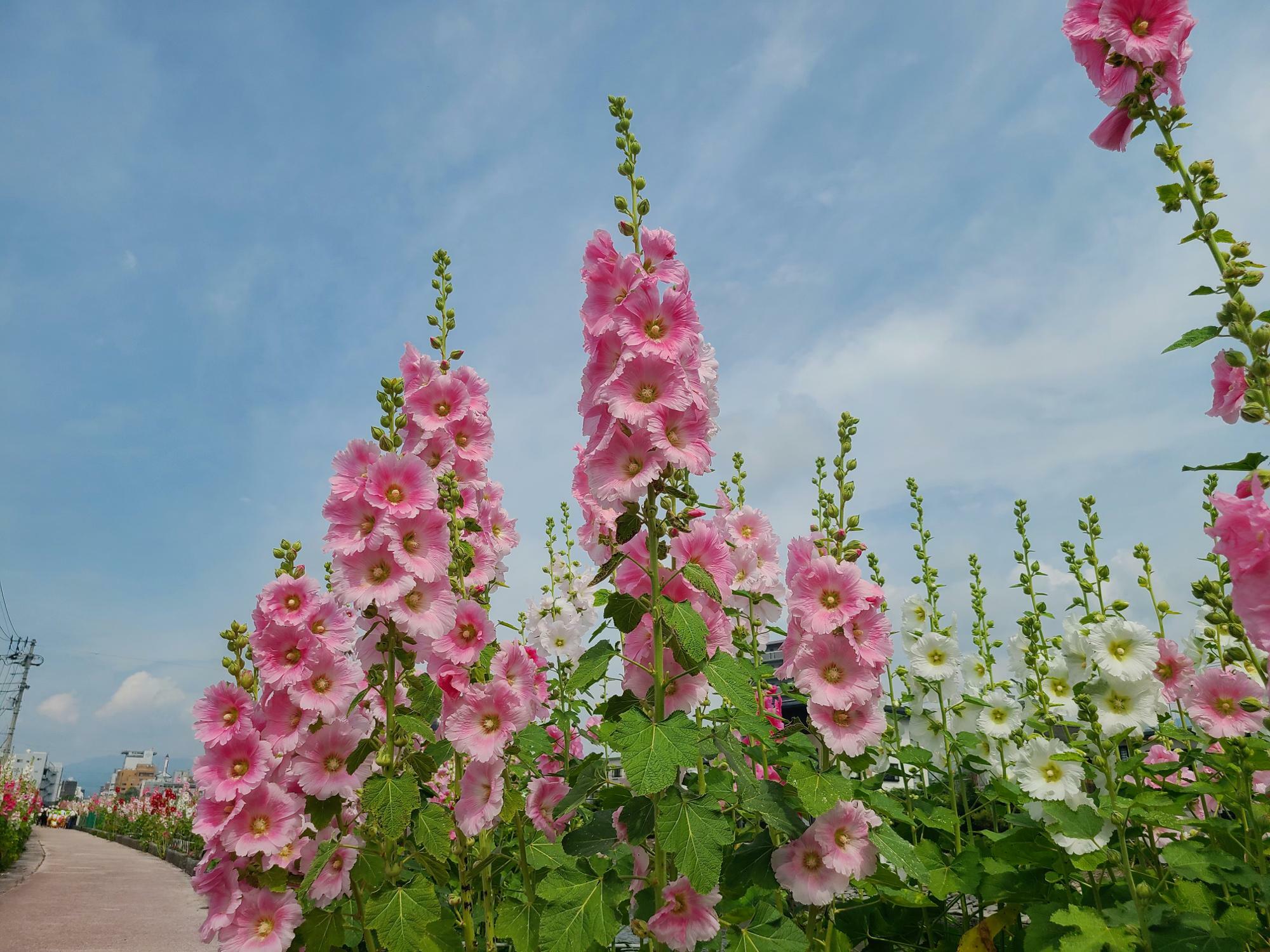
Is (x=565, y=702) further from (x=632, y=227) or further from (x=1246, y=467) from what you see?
(x=1246, y=467)

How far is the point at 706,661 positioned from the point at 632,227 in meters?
1.40

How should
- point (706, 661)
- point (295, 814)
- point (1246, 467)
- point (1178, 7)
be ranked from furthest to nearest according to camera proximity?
point (295, 814), point (706, 661), point (1178, 7), point (1246, 467)

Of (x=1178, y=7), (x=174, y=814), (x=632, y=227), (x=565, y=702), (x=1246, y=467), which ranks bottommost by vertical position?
(x=174, y=814)

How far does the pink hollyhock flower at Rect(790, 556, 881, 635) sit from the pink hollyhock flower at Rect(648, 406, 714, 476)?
0.52m

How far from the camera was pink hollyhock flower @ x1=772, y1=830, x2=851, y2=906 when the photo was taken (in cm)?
234

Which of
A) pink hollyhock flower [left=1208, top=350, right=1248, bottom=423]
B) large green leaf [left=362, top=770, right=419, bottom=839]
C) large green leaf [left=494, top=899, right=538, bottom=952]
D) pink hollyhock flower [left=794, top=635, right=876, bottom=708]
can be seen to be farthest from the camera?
large green leaf [left=494, top=899, right=538, bottom=952]

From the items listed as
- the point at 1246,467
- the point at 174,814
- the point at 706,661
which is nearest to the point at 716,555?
the point at 706,661

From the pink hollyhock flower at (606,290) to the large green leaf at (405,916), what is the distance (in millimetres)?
1900

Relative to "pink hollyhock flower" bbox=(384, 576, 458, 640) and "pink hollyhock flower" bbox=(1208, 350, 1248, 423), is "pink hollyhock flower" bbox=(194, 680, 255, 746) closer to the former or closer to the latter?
"pink hollyhock flower" bbox=(384, 576, 458, 640)

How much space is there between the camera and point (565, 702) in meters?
4.07

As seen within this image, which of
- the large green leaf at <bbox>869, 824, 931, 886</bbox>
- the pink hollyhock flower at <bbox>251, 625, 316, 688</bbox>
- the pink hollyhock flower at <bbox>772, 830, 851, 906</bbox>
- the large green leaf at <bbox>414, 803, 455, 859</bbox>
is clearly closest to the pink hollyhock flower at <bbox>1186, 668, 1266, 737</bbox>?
the large green leaf at <bbox>869, 824, 931, 886</bbox>

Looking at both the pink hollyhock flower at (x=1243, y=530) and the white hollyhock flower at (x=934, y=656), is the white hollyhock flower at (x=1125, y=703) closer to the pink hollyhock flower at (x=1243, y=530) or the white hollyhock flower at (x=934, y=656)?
the white hollyhock flower at (x=934, y=656)

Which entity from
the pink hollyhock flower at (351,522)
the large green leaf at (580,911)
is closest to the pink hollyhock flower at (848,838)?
the large green leaf at (580,911)

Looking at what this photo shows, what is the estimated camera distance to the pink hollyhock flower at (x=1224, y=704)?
113 inches
